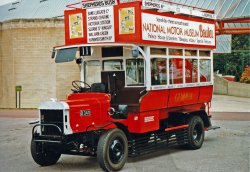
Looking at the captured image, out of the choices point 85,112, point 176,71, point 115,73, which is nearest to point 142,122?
point 115,73

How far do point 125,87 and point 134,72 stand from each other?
42cm

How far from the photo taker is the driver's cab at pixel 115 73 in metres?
11.7

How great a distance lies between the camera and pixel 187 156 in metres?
12.3

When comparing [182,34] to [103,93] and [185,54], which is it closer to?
[185,54]

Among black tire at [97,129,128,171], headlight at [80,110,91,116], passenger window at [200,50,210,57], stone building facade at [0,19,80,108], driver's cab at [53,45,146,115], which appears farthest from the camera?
stone building facade at [0,19,80,108]

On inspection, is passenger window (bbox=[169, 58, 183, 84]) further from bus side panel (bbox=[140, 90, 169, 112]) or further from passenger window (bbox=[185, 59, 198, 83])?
bus side panel (bbox=[140, 90, 169, 112])

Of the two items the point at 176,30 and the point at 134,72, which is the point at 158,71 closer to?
the point at 134,72

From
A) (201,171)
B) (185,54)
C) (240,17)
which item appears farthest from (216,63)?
(201,171)

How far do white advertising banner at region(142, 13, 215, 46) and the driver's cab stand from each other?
0.64m

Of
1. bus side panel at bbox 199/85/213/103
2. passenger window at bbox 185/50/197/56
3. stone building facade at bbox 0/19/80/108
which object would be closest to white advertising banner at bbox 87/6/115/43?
passenger window at bbox 185/50/197/56

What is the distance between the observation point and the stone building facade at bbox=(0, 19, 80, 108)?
35719mm

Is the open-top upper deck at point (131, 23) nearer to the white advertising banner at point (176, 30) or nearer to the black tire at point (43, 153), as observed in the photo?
the white advertising banner at point (176, 30)

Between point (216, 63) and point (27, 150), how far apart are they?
4097cm

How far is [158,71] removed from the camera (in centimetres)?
1208
